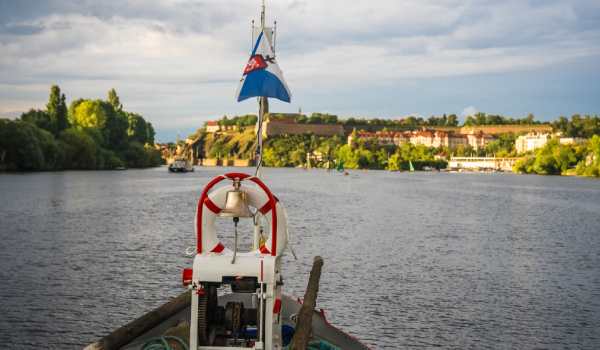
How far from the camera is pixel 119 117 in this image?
178 meters

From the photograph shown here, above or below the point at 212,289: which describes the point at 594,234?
below

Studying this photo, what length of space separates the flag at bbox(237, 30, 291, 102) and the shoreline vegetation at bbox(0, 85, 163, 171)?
11808 centimetres

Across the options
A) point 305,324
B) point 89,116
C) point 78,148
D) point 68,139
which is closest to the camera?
point 305,324

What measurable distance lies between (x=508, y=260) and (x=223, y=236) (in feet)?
61.1

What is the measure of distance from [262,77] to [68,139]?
456 ft

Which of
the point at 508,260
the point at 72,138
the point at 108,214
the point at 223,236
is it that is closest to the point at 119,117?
the point at 72,138

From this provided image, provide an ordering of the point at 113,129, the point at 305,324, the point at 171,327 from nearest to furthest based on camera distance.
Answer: the point at 305,324
the point at 171,327
the point at 113,129

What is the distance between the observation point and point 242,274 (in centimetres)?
1194

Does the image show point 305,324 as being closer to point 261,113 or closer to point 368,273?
point 261,113

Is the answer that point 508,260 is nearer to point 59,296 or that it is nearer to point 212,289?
point 59,296

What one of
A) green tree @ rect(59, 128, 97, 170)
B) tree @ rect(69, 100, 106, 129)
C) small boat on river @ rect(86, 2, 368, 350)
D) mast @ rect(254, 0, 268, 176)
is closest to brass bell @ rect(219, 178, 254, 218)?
small boat on river @ rect(86, 2, 368, 350)

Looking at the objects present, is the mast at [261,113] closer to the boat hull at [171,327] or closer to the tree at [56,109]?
the boat hull at [171,327]

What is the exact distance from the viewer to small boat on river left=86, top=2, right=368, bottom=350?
39.5ft

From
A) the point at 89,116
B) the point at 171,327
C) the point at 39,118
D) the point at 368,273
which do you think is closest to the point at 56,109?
the point at 39,118
